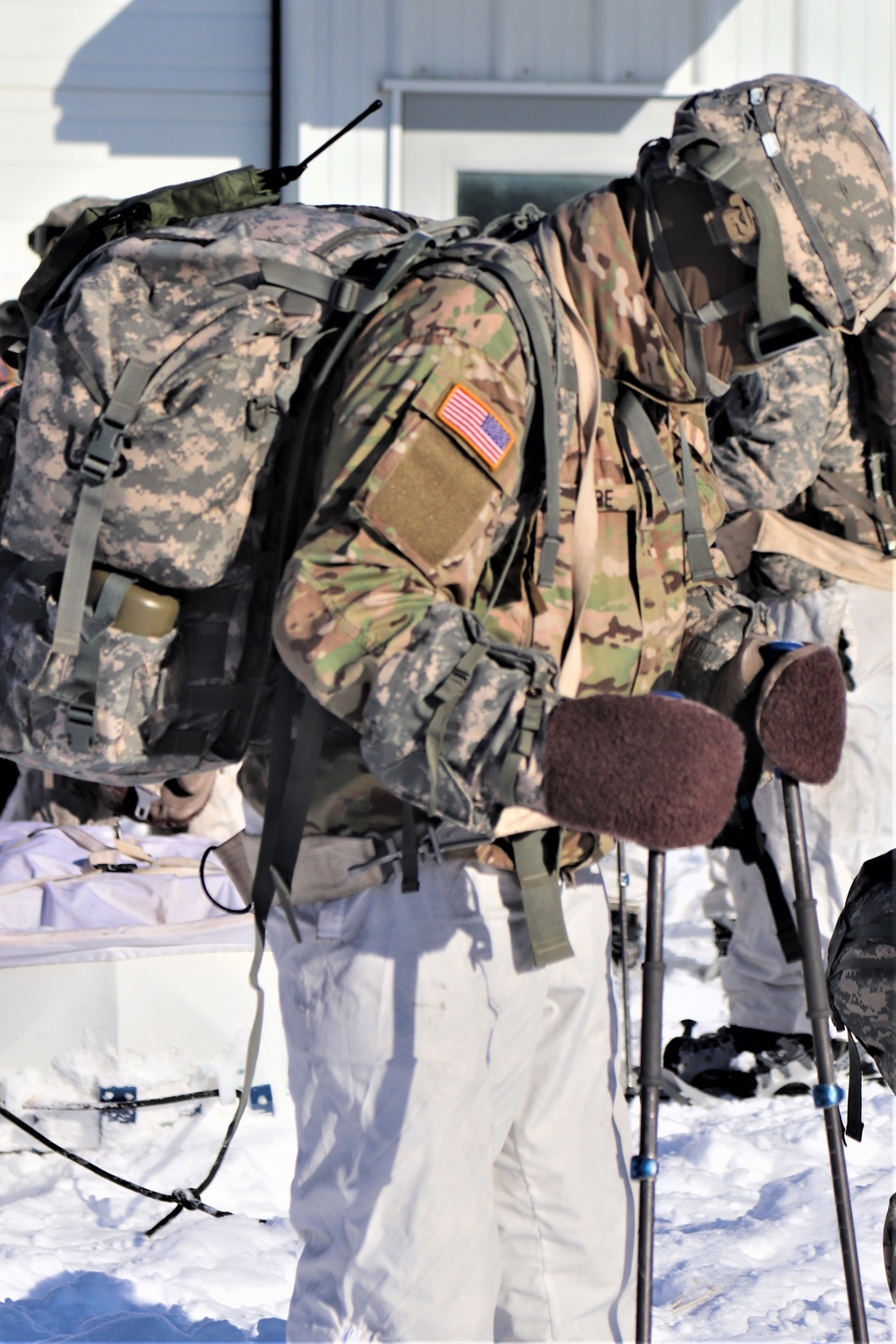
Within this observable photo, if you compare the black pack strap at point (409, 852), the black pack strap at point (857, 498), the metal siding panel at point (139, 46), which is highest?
the metal siding panel at point (139, 46)

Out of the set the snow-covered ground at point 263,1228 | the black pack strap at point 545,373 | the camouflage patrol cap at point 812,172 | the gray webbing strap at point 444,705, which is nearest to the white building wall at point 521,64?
the snow-covered ground at point 263,1228

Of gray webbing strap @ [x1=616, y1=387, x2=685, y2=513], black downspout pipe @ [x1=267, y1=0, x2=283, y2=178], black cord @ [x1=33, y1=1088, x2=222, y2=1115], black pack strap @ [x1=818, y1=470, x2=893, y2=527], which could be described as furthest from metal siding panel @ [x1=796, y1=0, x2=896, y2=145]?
gray webbing strap @ [x1=616, y1=387, x2=685, y2=513]

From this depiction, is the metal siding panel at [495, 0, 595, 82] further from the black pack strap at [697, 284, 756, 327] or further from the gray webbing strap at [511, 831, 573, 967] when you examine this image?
the gray webbing strap at [511, 831, 573, 967]

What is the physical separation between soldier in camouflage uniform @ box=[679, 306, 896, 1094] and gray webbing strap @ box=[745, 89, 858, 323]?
227 cm

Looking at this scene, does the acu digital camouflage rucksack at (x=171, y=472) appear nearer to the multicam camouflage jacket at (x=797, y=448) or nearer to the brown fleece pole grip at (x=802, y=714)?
the brown fleece pole grip at (x=802, y=714)

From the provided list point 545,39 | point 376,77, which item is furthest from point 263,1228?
point 545,39

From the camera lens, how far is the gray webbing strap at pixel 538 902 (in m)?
1.98

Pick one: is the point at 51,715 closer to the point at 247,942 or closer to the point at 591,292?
the point at 591,292

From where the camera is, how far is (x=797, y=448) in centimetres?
430

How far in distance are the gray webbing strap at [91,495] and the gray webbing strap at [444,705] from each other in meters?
0.55

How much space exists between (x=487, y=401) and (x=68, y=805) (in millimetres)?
3843

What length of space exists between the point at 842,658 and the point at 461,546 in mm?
3001

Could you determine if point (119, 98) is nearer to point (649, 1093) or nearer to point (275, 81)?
point (275, 81)

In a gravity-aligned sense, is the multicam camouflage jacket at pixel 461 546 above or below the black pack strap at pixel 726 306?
below
